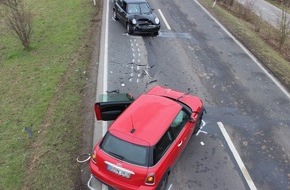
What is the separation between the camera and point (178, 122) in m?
8.27

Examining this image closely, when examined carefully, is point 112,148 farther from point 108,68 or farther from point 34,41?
point 34,41

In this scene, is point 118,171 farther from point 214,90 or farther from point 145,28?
point 145,28

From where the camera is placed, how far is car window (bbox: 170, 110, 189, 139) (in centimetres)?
802

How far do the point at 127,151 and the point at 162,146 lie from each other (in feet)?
2.69

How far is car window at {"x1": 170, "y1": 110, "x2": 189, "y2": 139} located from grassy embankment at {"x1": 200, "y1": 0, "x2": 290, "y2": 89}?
6.09 meters

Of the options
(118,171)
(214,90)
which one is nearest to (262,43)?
(214,90)

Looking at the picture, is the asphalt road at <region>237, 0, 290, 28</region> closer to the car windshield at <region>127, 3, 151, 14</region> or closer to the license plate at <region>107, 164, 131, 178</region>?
the car windshield at <region>127, 3, 151, 14</region>

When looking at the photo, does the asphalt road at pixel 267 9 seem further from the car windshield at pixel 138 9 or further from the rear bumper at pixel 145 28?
the rear bumper at pixel 145 28

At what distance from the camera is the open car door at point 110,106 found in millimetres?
9078

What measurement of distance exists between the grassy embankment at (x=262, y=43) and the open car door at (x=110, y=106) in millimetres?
6916

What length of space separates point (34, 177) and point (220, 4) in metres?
19.7

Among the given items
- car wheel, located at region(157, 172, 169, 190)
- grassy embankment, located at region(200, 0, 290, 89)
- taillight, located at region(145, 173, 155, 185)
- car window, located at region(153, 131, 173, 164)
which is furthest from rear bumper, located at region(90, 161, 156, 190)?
grassy embankment, located at region(200, 0, 290, 89)

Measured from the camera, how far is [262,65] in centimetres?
1424

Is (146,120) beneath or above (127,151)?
above
